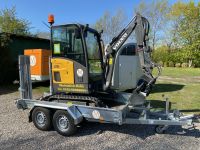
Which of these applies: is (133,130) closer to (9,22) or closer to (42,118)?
(42,118)

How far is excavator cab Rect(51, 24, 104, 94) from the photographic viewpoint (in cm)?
603

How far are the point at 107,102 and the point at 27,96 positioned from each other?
2.26 m

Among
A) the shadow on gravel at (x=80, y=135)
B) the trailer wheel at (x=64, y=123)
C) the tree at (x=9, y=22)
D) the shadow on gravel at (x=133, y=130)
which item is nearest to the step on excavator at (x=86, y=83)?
the trailer wheel at (x=64, y=123)

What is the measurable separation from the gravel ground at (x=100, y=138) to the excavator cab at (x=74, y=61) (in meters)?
1.08

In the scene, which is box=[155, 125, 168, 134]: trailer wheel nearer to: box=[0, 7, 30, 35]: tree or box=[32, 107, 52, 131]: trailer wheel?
box=[32, 107, 52, 131]: trailer wheel

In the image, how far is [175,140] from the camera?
5598 mm

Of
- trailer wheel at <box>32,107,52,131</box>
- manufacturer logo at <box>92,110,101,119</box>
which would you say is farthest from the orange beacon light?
manufacturer logo at <box>92,110,101,119</box>

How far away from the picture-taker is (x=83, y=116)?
583 centimetres

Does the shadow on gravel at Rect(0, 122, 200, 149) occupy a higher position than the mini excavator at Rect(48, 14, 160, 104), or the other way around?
the mini excavator at Rect(48, 14, 160, 104)

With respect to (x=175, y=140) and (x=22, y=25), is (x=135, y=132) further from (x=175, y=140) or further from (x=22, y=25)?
(x=22, y=25)

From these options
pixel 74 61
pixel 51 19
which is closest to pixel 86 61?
pixel 74 61

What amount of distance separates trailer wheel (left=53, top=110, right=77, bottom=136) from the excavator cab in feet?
2.25

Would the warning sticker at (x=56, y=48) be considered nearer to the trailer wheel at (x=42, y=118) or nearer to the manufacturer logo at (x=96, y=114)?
the trailer wheel at (x=42, y=118)

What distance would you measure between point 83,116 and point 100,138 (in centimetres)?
64
